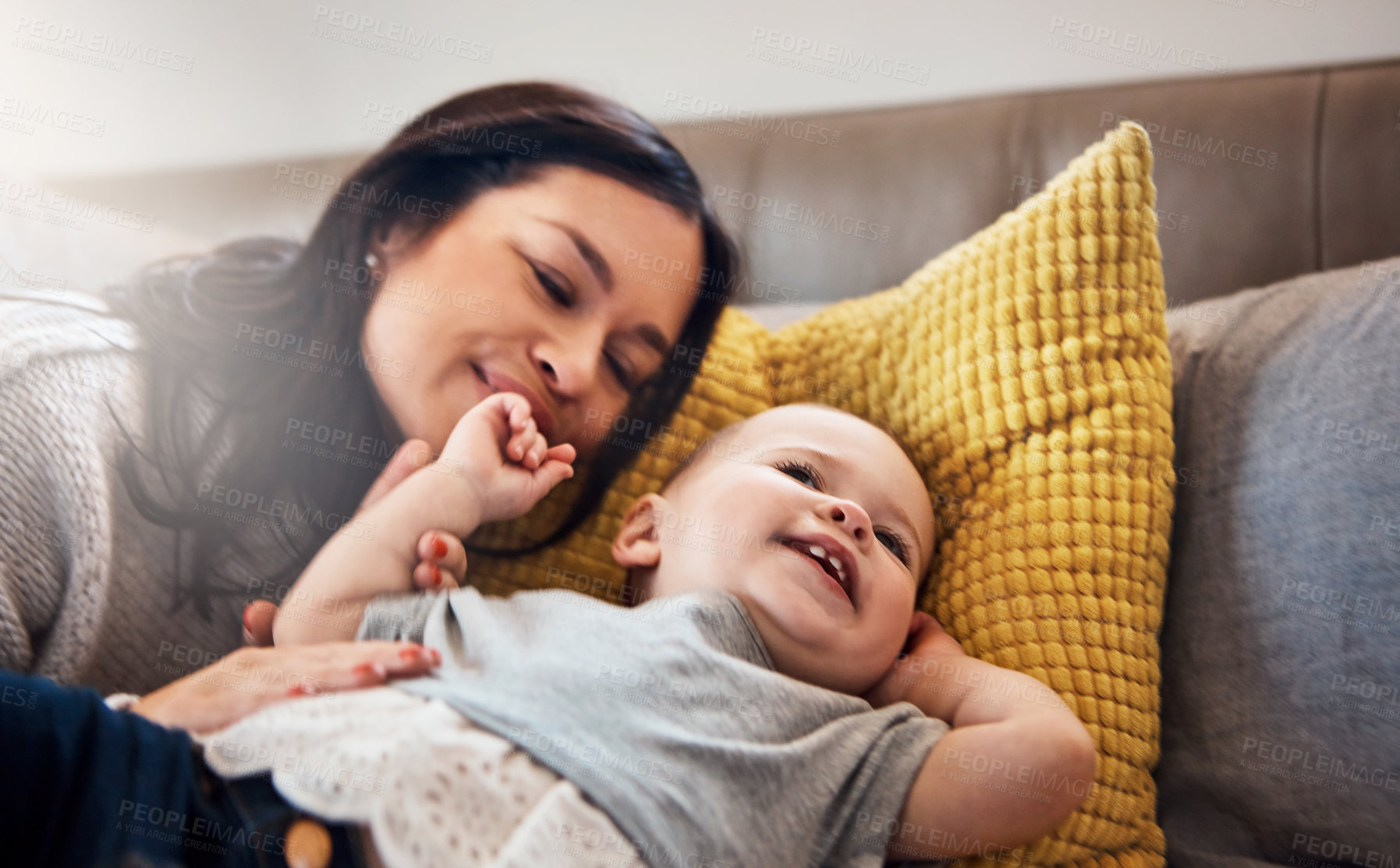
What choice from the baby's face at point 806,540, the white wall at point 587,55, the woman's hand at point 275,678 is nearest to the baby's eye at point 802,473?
the baby's face at point 806,540

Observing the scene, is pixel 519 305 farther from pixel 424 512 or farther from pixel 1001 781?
pixel 1001 781

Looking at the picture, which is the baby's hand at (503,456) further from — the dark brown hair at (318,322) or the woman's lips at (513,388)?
the dark brown hair at (318,322)

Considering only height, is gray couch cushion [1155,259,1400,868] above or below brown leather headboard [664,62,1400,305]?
below

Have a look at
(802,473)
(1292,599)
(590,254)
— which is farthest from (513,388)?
(1292,599)

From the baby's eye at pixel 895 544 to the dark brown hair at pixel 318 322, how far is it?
0.33 metres

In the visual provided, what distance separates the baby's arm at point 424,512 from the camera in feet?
2.58

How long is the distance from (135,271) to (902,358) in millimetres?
955

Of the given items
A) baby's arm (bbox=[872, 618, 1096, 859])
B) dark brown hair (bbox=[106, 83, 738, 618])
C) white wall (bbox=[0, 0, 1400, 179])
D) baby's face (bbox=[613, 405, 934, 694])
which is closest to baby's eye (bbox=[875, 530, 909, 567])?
baby's face (bbox=[613, 405, 934, 694])

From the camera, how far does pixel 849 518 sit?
815 millimetres

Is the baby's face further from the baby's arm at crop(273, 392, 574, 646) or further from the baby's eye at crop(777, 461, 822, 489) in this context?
the baby's arm at crop(273, 392, 574, 646)

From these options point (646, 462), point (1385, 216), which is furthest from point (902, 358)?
point (1385, 216)

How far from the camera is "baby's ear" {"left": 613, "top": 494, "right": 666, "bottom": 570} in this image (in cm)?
91

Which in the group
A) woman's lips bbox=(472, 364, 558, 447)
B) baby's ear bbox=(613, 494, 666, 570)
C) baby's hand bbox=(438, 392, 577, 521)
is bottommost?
baby's ear bbox=(613, 494, 666, 570)

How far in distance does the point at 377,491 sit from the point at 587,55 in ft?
3.61
